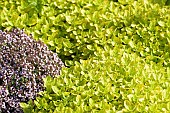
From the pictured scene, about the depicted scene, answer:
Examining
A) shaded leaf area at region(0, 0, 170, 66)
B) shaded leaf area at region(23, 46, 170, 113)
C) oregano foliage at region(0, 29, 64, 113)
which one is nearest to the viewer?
shaded leaf area at region(23, 46, 170, 113)

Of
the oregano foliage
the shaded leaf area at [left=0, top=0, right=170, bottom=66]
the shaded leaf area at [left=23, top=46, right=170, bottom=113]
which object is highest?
the shaded leaf area at [left=0, top=0, right=170, bottom=66]

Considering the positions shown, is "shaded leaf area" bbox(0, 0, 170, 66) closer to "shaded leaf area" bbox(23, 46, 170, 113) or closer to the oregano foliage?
the oregano foliage

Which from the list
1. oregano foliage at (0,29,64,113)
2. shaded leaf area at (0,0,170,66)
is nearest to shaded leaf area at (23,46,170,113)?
oregano foliage at (0,29,64,113)

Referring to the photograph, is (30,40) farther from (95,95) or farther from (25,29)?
(95,95)

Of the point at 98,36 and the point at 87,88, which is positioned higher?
the point at 98,36

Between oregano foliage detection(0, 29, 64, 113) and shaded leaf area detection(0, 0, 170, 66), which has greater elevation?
shaded leaf area detection(0, 0, 170, 66)

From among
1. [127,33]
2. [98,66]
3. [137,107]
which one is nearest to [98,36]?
[127,33]

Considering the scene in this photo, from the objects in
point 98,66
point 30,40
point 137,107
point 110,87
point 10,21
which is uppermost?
point 10,21
